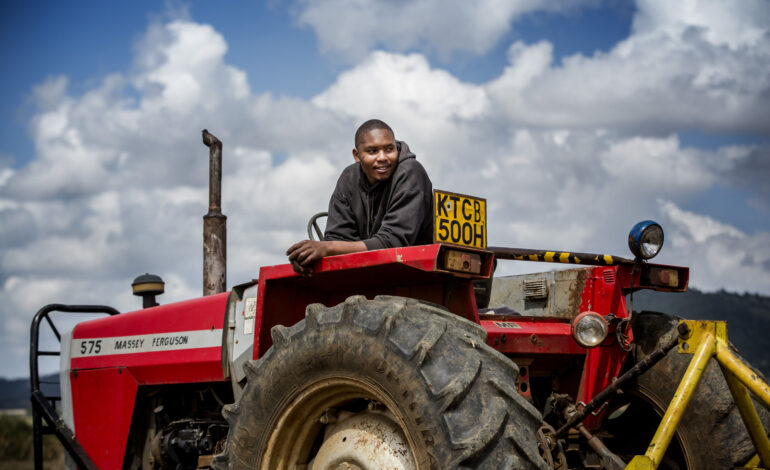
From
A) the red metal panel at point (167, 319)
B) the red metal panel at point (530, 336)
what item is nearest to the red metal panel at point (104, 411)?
the red metal panel at point (167, 319)

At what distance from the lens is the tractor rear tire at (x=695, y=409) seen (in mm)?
3768

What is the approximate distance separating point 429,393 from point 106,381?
119 inches

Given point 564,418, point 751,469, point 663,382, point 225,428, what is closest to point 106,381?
point 225,428

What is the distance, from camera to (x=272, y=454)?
3219 millimetres

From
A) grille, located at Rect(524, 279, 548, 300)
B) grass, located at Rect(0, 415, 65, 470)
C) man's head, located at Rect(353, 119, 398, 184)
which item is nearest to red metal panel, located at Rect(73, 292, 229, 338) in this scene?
man's head, located at Rect(353, 119, 398, 184)

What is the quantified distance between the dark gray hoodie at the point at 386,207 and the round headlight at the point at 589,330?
2.74 feet

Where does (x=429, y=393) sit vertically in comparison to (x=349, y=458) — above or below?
above

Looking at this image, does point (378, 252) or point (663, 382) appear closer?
point (378, 252)

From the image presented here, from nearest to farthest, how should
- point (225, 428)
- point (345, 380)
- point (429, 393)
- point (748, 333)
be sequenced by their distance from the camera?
1. point (429, 393)
2. point (345, 380)
3. point (225, 428)
4. point (748, 333)

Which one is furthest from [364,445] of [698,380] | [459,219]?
[698,380]

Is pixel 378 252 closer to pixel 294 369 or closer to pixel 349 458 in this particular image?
pixel 294 369

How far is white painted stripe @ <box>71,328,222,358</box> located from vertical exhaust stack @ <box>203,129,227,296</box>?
842 mm

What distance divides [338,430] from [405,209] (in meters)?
1.06

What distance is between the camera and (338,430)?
3.18 m
